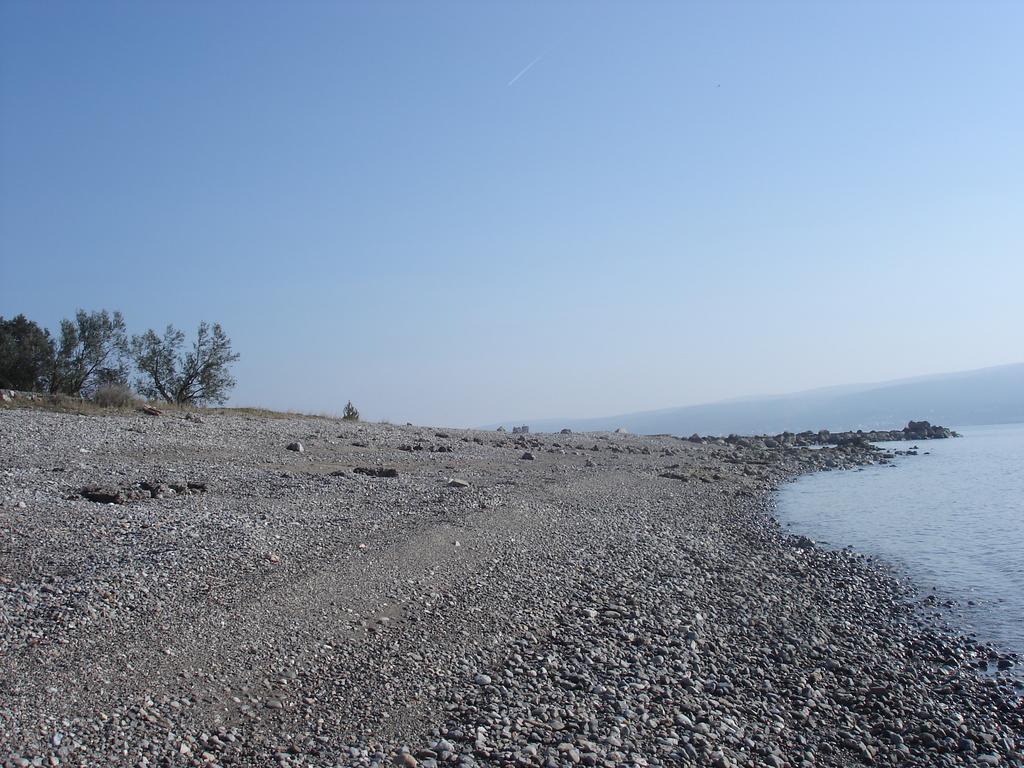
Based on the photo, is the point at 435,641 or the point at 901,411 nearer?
the point at 435,641

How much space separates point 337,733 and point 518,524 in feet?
30.5

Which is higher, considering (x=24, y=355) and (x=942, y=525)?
(x=24, y=355)

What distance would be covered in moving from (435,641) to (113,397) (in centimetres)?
2491

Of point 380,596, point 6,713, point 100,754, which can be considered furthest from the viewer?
point 380,596

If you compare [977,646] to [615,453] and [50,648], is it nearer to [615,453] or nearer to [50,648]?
[50,648]

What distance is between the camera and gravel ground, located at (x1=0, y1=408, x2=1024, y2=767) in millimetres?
5969

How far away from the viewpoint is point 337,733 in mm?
5957

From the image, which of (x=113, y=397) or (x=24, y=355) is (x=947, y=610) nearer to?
(x=113, y=397)

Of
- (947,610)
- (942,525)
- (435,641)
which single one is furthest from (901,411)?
(435,641)

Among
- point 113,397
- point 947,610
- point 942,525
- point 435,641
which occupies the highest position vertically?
point 113,397

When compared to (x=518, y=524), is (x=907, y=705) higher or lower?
lower

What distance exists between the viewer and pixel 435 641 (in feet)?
26.6

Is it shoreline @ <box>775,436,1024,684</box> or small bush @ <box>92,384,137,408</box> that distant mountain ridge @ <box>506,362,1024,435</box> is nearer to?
small bush @ <box>92,384,137,408</box>

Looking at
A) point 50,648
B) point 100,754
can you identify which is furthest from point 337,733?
point 50,648
